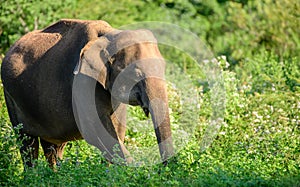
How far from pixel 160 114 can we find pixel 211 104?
3.82m

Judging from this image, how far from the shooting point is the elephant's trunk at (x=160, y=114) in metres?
8.22

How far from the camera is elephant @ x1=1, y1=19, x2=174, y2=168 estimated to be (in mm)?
8562

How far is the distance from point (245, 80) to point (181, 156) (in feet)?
19.1

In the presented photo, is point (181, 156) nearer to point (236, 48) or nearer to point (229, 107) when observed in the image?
point (229, 107)

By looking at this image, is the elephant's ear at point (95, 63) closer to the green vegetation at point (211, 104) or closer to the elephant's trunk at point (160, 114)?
the elephant's trunk at point (160, 114)

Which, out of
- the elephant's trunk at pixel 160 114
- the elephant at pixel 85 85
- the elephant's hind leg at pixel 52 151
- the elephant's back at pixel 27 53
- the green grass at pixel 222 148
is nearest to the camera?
the green grass at pixel 222 148

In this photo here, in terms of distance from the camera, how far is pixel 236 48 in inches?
794

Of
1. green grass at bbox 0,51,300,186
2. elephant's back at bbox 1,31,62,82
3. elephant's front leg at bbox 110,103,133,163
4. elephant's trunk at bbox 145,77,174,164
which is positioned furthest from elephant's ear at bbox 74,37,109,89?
elephant's back at bbox 1,31,62,82

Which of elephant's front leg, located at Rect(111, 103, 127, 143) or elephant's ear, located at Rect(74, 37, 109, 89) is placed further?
elephant's front leg, located at Rect(111, 103, 127, 143)

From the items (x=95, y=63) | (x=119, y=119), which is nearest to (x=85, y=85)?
(x=95, y=63)

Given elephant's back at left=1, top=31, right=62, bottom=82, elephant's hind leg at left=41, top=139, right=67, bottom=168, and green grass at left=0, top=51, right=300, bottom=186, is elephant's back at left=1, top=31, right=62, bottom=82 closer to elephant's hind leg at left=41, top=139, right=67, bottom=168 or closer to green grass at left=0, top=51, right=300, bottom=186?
green grass at left=0, top=51, right=300, bottom=186

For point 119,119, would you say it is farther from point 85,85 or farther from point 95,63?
point 95,63

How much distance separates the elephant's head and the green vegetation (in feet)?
1.56

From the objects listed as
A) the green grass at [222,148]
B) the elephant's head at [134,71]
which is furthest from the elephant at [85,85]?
the green grass at [222,148]
